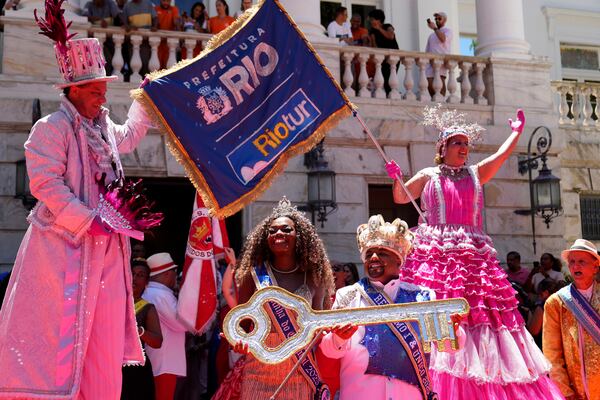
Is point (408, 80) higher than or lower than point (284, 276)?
higher

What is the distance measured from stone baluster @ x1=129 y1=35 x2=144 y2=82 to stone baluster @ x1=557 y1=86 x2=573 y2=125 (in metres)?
7.86

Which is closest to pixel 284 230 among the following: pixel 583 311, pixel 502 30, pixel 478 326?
pixel 478 326

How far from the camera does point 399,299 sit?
4926mm

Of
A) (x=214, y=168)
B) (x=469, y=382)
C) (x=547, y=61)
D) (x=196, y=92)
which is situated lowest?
(x=469, y=382)

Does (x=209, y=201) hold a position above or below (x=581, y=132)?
below

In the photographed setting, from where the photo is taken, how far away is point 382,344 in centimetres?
482

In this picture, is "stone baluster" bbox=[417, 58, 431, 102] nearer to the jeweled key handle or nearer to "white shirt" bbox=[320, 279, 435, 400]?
"white shirt" bbox=[320, 279, 435, 400]

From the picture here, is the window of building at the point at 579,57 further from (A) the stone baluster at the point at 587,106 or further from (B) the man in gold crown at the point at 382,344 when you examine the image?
(B) the man in gold crown at the point at 382,344

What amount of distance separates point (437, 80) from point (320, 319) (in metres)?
9.92

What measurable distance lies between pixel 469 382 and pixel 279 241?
1.65 meters

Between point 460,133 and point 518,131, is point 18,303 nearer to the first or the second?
point 460,133

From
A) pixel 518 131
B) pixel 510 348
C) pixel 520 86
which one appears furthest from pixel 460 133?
pixel 520 86

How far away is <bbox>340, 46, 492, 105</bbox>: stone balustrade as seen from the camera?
41.6ft

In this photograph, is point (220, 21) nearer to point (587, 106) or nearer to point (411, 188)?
point (411, 188)
